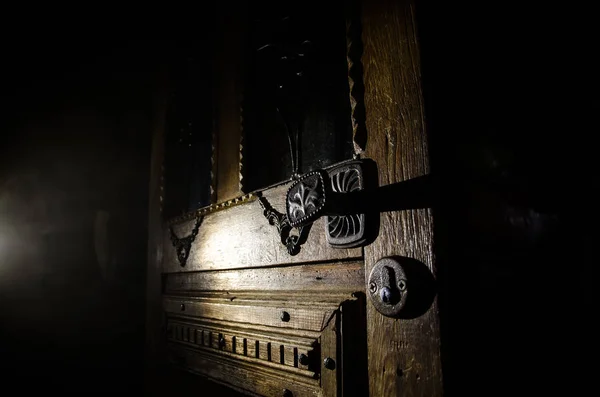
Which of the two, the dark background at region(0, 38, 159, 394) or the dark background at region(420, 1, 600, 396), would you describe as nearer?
the dark background at region(420, 1, 600, 396)

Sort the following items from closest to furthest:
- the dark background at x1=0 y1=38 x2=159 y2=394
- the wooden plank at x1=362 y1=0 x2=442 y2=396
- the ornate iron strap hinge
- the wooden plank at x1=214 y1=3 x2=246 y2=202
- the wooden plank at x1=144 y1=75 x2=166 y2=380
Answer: the wooden plank at x1=362 y1=0 x2=442 y2=396 < the wooden plank at x1=214 y1=3 x2=246 y2=202 < the ornate iron strap hinge < the wooden plank at x1=144 y1=75 x2=166 y2=380 < the dark background at x1=0 y1=38 x2=159 y2=394

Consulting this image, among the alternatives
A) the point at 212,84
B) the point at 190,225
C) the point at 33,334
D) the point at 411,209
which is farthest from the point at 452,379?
the point at 33,334

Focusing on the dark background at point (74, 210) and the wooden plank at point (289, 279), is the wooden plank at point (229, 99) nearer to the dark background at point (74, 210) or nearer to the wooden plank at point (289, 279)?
the wooden plank at point (289, 279)

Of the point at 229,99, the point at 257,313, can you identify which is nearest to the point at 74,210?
the point at 229,99

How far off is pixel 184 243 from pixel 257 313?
618 millimetres

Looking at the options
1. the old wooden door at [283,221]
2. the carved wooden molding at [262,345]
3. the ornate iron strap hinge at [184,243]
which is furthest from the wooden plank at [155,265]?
the carved wooden molding at [262,345]

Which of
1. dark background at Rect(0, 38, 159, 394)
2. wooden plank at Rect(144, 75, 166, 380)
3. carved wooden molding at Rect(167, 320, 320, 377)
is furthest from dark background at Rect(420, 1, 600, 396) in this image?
dark background at Rect(0, 38, 159, 394)

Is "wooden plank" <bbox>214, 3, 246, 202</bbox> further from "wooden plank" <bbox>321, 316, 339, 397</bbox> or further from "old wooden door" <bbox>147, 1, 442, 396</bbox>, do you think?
"wooden plank" <bbox>321, 316, 339, 397</bbox>

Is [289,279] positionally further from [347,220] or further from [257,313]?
[347,220]

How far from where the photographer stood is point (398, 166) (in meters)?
0.79

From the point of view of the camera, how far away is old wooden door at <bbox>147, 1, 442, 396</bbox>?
776 mm

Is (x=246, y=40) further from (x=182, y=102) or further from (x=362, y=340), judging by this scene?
(x=362, y=340)

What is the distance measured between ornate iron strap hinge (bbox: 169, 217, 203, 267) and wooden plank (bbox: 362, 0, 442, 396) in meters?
0.91

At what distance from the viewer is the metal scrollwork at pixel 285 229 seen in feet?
3.33
